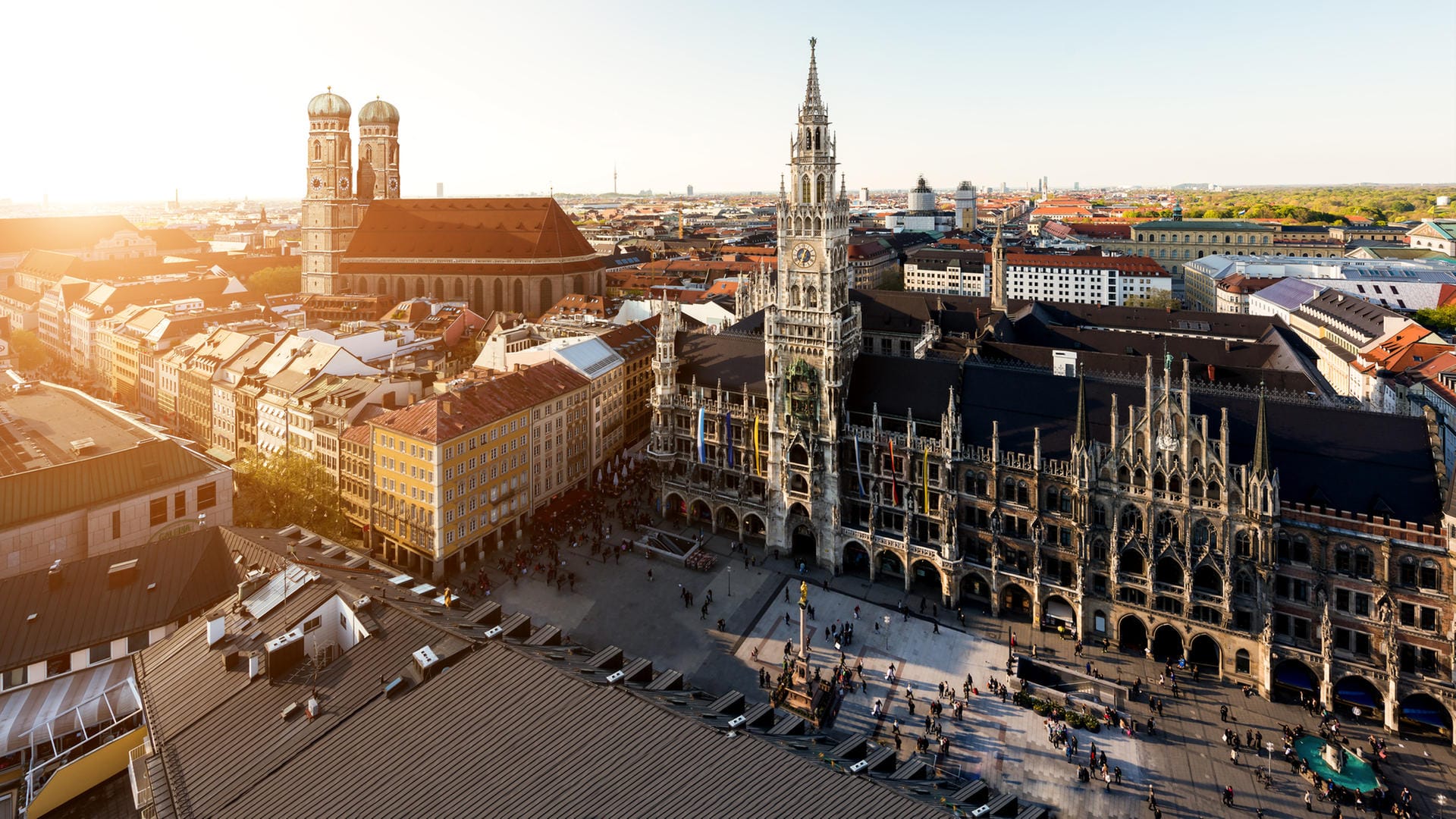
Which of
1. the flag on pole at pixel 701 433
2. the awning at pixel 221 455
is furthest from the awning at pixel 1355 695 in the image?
the awning at pixel 221 455

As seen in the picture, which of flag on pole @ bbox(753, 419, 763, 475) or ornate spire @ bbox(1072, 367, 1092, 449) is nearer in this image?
ornate spire @ bbox(1072, 367, 1092, 449)

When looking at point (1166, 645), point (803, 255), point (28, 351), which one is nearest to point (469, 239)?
point (28, 351)

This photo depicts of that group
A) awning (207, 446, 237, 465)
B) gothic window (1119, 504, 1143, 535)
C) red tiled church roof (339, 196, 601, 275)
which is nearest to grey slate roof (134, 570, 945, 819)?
gothic window (1119, 504, 1143, 535)

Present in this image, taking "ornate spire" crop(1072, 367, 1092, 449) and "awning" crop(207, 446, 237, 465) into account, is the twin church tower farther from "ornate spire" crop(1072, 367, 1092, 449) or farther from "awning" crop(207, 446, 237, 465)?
"ornate spire" crop(1072, 367, 1092, 449)

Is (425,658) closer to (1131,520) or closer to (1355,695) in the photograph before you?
(1131,520)

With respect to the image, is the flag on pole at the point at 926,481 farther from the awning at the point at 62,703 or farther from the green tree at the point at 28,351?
the green tree at the point at 28,351
